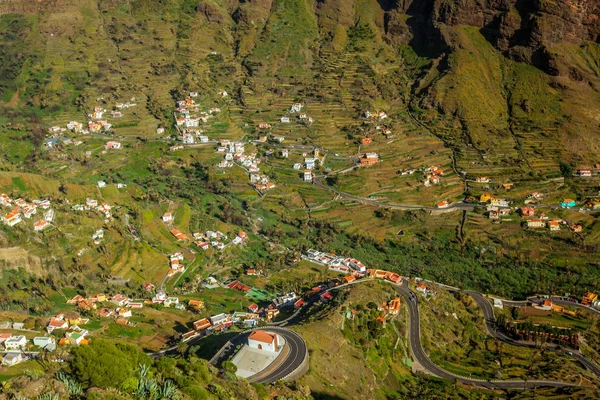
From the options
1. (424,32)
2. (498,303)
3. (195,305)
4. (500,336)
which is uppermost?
(424,32)

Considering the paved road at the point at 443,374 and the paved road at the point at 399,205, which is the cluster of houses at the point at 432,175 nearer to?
the paved road at the point at 399,205

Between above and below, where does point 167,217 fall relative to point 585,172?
below

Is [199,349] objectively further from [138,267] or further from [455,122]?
[455,122]

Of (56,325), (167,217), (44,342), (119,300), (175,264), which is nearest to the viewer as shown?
(44,342)

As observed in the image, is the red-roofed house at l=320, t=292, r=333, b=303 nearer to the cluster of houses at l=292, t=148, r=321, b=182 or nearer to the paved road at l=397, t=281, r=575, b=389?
the paved road at l=397, t=281, r=575, b=389

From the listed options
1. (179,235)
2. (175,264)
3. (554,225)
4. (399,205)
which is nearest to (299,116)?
(399,205)

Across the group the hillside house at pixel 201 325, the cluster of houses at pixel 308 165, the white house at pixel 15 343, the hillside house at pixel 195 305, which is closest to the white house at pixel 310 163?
the cluster of houses at pixel 308 165

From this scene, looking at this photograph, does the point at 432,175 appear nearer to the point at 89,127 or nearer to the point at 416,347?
the point at 416,347

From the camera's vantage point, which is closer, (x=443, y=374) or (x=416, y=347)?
(x=443, y=374)
